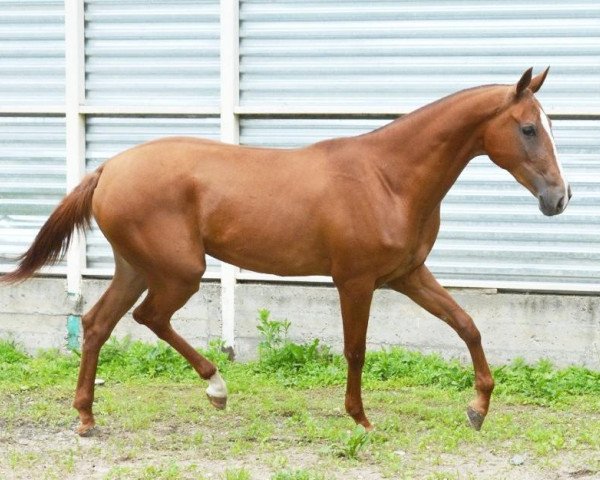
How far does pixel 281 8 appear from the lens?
345 inches

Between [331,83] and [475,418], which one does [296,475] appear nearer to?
[475,418]

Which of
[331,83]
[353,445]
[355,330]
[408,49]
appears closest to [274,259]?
[355,330]

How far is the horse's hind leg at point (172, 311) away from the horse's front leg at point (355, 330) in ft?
2.85

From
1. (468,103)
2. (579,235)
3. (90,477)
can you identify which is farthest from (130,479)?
(579,235)

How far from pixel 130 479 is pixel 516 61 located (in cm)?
452

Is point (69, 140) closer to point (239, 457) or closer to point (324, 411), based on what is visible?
point (324, 411)

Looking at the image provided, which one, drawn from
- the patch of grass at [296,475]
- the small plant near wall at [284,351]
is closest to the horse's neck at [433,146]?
the patch of grass at [296,475]

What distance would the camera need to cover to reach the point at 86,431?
6699mm

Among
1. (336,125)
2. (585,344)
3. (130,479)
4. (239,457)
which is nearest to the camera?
(130,479)

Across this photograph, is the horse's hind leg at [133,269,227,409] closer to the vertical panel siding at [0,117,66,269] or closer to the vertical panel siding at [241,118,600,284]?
the vertical panel siding at [241,118,600,284]

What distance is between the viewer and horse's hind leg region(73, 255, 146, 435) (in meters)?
6.80

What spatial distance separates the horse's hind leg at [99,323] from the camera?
680 centimetres

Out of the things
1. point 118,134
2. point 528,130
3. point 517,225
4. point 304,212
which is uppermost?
point 528,130

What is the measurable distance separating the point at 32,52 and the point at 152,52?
1062 mm
